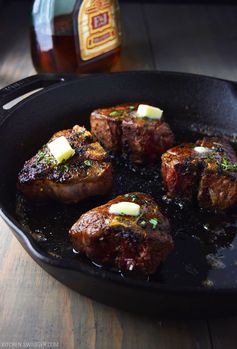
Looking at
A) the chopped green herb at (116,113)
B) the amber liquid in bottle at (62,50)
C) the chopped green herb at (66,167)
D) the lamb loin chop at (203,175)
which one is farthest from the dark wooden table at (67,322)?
the amber liquid in bottle at (62,50)

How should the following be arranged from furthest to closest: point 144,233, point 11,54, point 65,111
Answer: point 11,54 < point 65,111 < point 144,233

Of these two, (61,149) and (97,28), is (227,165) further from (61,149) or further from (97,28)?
(97,28)

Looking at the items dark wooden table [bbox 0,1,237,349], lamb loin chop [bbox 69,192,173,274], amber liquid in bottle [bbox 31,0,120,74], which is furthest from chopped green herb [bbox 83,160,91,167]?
amber liquid in bottle [bbox 31,0,120,74]

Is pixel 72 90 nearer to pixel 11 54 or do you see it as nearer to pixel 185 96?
pixel 185 96

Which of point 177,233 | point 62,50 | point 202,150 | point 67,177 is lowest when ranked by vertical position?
point 177,233

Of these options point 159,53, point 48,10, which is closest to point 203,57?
point 159,53

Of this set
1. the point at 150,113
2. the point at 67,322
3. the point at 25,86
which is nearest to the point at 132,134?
the point at 150,113
